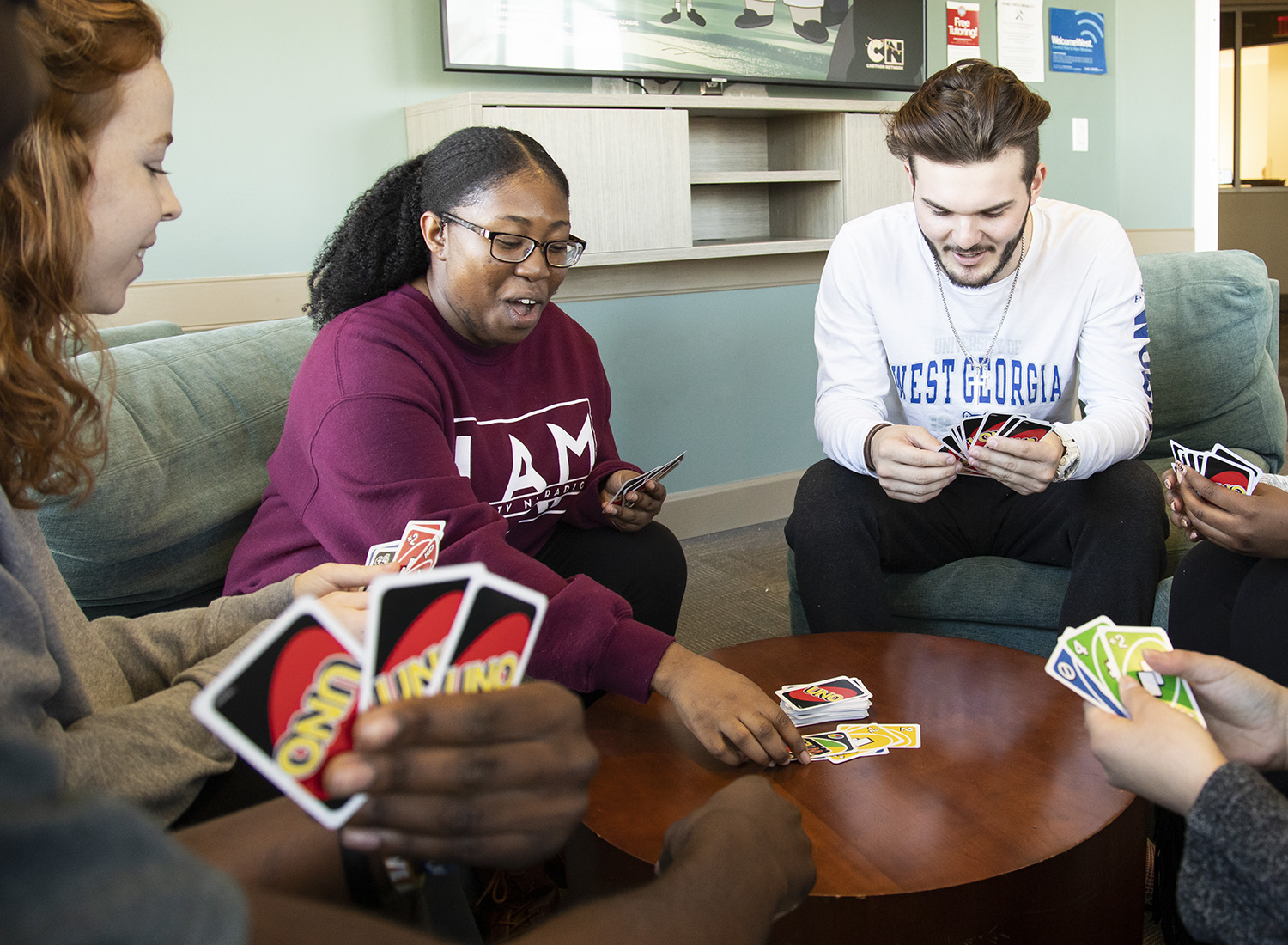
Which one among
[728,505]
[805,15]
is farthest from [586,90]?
[728,505]

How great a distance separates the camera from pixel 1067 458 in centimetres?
188

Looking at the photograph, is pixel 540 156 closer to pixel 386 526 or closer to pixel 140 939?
pixel 386 526

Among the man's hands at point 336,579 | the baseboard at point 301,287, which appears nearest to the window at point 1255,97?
the baseboard at point 301,287

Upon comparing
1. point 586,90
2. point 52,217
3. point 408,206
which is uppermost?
point 586,90

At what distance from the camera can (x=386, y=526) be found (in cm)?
148

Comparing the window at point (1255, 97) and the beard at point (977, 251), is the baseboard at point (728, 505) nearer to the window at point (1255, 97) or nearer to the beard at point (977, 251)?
the beard at point (977, 251)

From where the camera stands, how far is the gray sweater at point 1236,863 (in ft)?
2.32

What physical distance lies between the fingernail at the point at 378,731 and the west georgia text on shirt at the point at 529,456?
1128mm

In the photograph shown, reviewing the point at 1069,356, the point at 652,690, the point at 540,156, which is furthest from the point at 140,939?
the point at 1069,356

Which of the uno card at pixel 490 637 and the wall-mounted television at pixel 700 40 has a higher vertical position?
the wall-mounted television at pixel 700 40

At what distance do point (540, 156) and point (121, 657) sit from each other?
42.1 inches

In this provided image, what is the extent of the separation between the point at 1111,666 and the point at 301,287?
102 inches

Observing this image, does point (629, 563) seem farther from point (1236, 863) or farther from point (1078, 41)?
point (1078, 41)

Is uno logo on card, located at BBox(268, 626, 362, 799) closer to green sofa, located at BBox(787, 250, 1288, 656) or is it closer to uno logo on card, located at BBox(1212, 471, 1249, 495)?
uno logo on card, located at BBox(1212, 471, 1249, 495)
